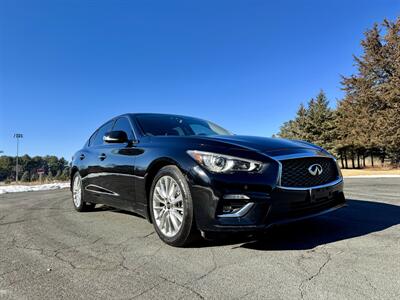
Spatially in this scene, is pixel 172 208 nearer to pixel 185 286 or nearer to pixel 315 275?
pixel 185 286

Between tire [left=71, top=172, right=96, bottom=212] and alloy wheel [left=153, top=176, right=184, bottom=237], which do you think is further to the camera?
tire [left=71, top=172, right=96, bottom=212]

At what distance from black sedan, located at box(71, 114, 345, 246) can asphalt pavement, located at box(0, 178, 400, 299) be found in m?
0.31

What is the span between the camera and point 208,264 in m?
2.87

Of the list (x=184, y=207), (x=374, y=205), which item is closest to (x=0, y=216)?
(x=184, y=207)

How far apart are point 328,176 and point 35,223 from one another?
424 cm

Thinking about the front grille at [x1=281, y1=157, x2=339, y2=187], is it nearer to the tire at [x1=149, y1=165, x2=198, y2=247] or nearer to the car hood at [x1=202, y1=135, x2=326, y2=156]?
the car hood at [x1=202, y1=135, x2=326, y2=156]

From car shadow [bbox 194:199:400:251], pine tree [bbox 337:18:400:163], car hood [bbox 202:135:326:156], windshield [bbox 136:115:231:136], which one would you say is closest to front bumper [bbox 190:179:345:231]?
car shadow [bbox 194:199:400:251]

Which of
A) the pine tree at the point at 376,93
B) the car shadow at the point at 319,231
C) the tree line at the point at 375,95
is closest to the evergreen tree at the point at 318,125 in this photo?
the tree line at the point at 375,95

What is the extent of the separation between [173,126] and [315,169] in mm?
2234

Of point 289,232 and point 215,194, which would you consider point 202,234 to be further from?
point 289,232

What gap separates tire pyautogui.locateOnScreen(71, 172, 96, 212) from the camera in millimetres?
5989

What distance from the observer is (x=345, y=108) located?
38344 millimetres

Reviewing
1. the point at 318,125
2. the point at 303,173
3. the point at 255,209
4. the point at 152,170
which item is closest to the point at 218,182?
the point at 255,209

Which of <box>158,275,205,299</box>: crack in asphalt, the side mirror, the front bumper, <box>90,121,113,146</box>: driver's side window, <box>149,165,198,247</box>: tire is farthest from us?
<box>90,121,113,146</box>: driver's side window
